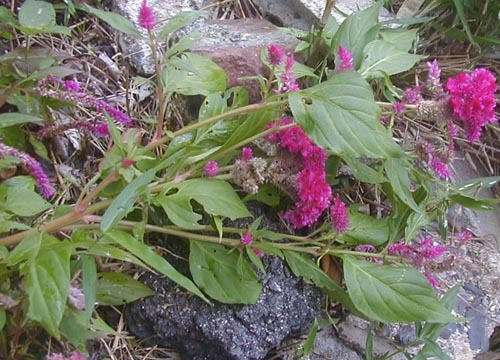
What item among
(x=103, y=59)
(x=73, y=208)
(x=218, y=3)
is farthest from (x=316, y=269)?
(x=218, y=3)

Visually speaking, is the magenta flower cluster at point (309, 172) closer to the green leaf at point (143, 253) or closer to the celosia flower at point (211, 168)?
the celosia flower at point (211, 168)

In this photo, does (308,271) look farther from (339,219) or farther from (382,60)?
(382,60)

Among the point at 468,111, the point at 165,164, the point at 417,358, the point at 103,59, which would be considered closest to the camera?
the point at 468,111

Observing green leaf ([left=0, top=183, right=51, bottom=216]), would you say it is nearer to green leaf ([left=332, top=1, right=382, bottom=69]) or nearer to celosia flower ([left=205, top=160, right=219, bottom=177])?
celosia flower ([left=205, top=160, right=219, bottom=177])

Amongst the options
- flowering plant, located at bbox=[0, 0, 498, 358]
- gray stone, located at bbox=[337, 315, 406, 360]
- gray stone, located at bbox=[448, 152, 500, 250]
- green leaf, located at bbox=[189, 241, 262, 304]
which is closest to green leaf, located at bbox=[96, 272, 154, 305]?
flowering plant, located at bbox=[0, 0, 498, 358]

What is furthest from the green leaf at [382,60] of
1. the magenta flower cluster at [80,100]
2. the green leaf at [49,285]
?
the green leaf at [49,285]

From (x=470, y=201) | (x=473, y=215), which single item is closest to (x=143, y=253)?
(x=470, y=201)

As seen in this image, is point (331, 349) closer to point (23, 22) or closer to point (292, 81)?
point (292, 81)
